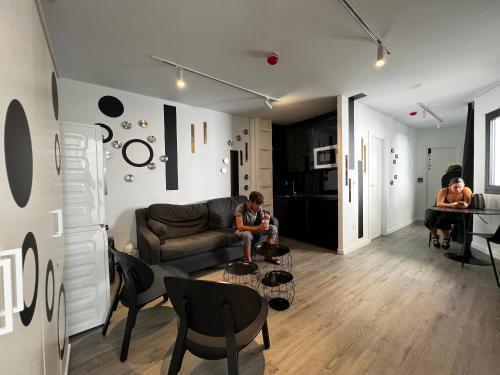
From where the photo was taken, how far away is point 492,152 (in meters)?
3.52

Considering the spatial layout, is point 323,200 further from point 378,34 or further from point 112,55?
point 112,55

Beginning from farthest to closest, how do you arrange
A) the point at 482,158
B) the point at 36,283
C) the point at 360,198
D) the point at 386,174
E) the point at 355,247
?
1. the point at 386,174
2. the point at 360,198
3. the point at 355,247
4. the point at 482,158
5. the point at 36,283

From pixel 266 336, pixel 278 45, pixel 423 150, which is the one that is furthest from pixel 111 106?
pixel 423 150

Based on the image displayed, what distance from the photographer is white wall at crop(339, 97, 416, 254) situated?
12.0 ft

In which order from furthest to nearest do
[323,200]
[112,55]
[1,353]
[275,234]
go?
[323,200]
[275,234]
[112,55]
[1,353]

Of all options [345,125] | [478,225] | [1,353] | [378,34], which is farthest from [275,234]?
[478,225]

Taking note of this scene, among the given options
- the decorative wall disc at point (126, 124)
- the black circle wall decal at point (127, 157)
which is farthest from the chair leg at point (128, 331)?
the decorative wall disc at point (126, 124)

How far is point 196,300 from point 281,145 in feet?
15.4

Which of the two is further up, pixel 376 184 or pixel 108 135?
pixel 108 135

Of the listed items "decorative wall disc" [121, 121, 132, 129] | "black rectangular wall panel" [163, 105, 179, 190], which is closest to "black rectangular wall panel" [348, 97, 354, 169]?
"black rectangular wall panel" [163, 105, 179, 190]

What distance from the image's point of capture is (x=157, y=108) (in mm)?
3520

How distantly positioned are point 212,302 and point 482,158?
16.1ft

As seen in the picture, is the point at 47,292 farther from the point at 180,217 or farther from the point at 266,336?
the point at 180,217

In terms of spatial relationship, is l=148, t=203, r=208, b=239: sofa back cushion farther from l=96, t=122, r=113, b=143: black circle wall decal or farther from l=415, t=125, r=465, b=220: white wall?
l=415, t=125, r=465, b=220: white wall
